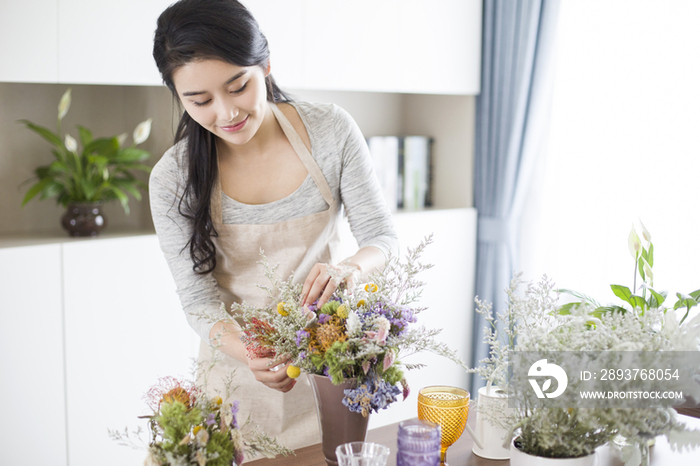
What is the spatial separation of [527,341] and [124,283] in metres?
1.59

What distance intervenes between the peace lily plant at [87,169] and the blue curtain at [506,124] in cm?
150

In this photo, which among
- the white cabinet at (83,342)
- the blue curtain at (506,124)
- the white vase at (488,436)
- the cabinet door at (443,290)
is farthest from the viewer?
the cabinet door at (443,290)

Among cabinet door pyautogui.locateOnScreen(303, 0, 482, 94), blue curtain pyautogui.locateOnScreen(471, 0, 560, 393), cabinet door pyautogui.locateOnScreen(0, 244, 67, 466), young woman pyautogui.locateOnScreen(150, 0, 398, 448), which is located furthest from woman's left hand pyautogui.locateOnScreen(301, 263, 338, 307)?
blue curtain pyautogui.locateOnScreen(471, 0, 560, 393)

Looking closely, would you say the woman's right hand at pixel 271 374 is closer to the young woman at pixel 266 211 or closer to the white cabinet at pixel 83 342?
the young woman at pixel 266 211

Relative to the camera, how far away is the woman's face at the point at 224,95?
1.28 metres

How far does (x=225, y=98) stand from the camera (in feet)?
4.32

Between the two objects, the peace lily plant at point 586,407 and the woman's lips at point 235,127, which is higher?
the woman's lips at point 235,127

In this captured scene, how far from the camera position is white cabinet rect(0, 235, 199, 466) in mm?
1975

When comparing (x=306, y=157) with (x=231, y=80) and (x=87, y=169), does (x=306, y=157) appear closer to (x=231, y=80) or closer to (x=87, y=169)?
(x=231, y=80)

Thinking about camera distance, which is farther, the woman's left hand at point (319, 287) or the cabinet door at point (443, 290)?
the cabinet door at point (443, 290)

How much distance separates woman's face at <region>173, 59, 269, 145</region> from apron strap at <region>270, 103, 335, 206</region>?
0.19 metres

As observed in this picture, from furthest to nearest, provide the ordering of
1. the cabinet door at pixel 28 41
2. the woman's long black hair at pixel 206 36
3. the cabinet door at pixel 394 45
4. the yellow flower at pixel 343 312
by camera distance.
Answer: the cabinet door at pixel 394 45, the cabinet door at pixel 28 41, the woman's long black hair at pixel 206 36, the yellow flower at pixel 343 312

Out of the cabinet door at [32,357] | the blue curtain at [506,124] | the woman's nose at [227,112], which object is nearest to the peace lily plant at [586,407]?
the woman's nose at [227,112]

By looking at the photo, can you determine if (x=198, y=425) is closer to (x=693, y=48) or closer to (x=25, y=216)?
(x=25, y=216)
